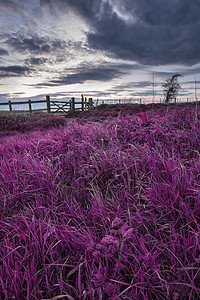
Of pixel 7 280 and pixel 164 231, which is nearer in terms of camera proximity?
pixel 7 280

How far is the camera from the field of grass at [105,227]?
1.03 meters

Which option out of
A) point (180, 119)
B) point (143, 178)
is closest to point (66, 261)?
point (143, 178)

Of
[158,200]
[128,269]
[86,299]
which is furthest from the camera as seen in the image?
[158,200]

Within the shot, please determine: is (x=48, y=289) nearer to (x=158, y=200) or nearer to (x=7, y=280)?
(x=7, y=280)

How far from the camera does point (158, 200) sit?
63.4 inches

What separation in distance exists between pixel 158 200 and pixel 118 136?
1.83m

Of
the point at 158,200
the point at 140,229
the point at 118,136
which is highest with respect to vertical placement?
the point at 118,136

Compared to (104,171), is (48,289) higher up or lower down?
lower down

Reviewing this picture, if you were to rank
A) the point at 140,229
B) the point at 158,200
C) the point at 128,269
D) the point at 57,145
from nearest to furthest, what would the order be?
the point at 128,269, the point at 140,229, the point at 158,200, the point at 57,145

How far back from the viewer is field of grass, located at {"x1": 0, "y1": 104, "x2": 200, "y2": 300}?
1026 millimetres

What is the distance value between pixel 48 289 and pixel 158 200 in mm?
1081

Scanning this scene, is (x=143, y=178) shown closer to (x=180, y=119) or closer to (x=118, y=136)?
(x=118, y=136)

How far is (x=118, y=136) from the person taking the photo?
3283 millimetres

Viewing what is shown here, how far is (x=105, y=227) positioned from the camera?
4.26 feet
